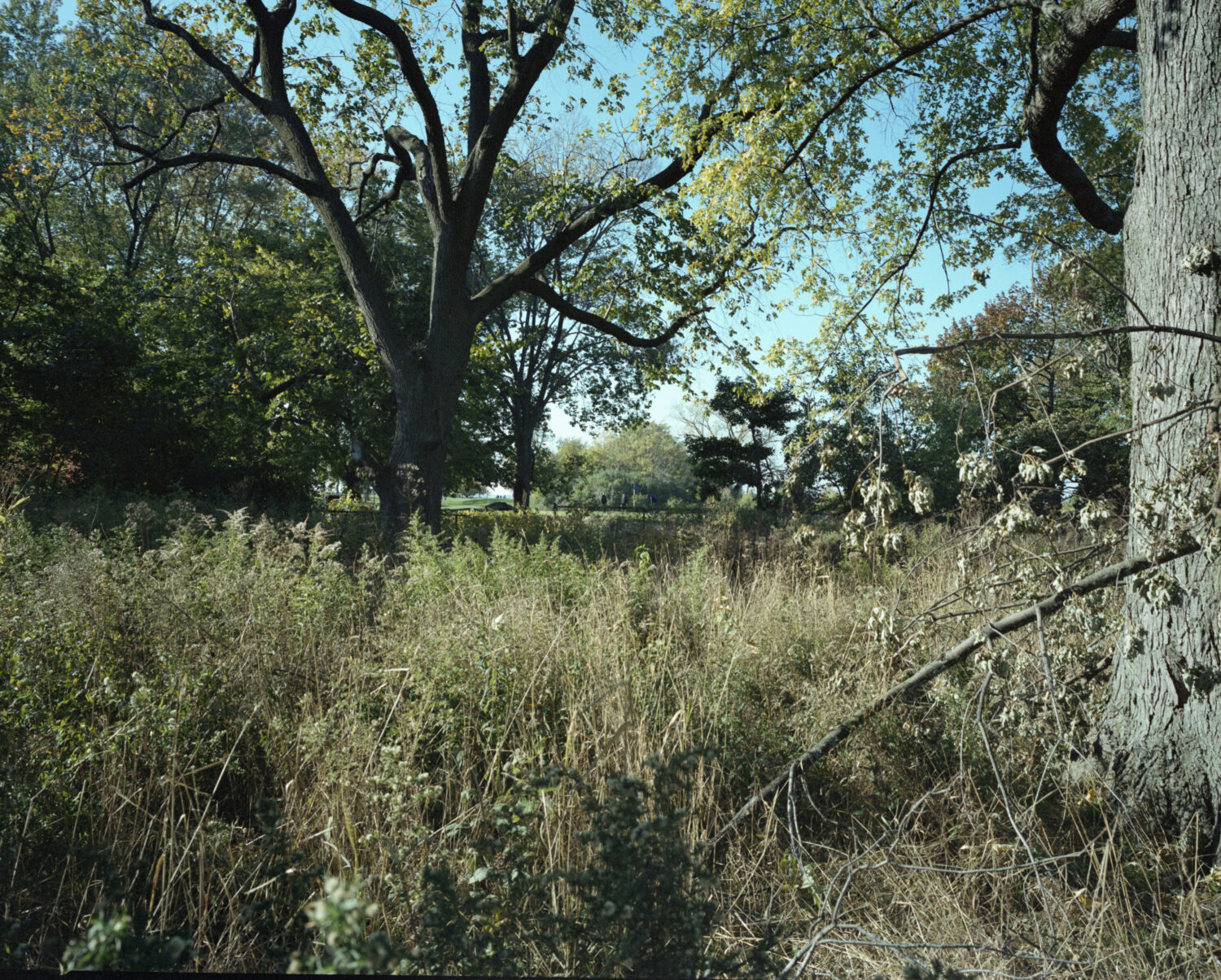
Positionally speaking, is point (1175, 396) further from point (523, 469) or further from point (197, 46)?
point (523, 469)

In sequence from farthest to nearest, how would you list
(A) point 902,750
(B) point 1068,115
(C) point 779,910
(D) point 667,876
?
(B) point 1068,115 < (A) point 902,750 < (C) point 779,910 < (D) point 667,876

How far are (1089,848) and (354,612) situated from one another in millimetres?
4178

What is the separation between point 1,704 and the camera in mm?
3104

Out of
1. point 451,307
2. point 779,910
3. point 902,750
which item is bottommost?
point 779,910

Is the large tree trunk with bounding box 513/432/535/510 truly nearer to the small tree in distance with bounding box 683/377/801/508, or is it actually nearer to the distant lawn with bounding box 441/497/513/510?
the distant lawn with bounding box 441/497/513/510

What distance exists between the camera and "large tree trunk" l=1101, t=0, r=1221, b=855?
309 centimetres

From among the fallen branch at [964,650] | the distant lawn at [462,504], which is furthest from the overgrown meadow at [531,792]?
the distant lawn at [462,504]

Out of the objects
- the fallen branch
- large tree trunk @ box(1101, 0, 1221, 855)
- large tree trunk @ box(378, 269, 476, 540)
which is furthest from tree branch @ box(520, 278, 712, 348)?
the fallen branch

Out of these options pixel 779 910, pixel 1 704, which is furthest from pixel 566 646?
pixel 1 704

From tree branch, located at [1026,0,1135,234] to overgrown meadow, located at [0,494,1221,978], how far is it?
3243 mm

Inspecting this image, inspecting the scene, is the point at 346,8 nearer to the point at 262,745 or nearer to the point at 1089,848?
the point at 262,745

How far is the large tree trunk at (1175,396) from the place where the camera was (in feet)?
10.1

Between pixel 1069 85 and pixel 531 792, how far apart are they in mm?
5502

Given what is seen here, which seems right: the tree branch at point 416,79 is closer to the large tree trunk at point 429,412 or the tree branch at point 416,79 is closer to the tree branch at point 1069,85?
the large tree trunk at point 429,412
